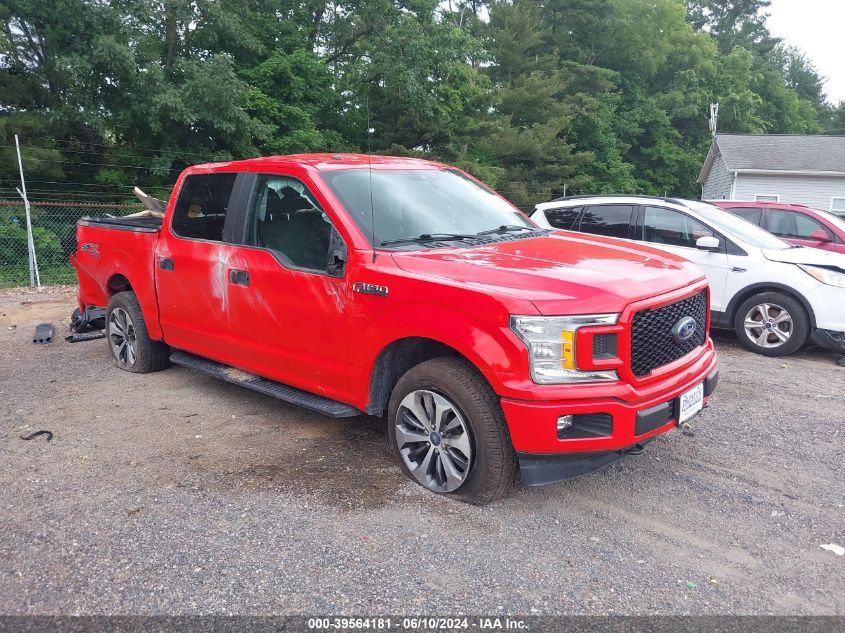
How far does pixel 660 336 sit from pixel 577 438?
0.78 meters

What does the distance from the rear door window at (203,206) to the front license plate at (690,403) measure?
3.38 metres

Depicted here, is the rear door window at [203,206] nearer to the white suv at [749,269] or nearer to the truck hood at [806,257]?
the white suv at [749,269]

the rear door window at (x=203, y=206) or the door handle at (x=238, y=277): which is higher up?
the rear door window at (x=203, y=206)

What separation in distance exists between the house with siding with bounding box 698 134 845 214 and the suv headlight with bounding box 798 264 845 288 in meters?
19.0

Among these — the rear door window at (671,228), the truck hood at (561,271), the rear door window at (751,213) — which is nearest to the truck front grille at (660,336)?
the truck hood at (561,271)

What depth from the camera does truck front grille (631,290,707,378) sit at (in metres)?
3.44

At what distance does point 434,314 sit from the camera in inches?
141

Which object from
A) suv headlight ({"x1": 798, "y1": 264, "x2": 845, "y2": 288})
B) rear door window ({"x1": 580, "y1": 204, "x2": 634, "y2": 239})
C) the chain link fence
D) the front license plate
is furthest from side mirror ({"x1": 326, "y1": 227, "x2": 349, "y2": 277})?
the chain link fence

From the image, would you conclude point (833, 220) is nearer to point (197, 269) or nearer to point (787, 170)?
point (197, 269)

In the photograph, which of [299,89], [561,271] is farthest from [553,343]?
[299,89]

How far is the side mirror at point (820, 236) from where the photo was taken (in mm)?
9828

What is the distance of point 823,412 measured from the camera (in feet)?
17.5

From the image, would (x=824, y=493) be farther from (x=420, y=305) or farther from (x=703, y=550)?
(x=420, y=305)

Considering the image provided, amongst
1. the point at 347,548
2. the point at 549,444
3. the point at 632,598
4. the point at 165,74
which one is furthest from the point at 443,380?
the point at 165,74
